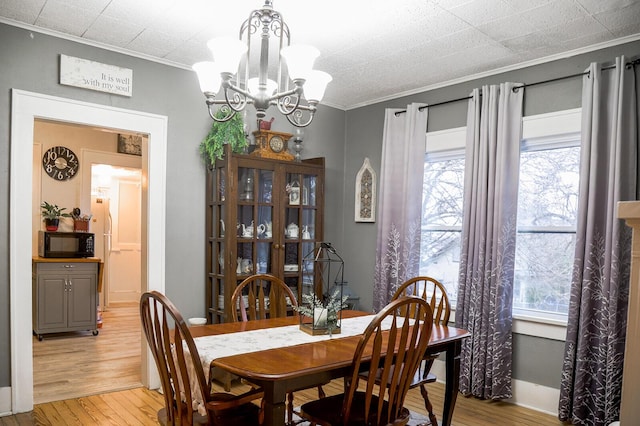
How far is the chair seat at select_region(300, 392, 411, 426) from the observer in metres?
2.07

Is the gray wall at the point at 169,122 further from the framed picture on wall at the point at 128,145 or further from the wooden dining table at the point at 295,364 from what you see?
the framed picture on wall at the point at 128,145

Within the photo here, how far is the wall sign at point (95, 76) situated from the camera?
321 cm

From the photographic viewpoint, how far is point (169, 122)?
12.1ft

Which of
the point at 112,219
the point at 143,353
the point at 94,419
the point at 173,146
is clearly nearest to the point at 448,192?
the point at 173,146

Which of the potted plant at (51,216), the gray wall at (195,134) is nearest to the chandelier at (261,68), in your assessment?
the gray wall at (195,134)

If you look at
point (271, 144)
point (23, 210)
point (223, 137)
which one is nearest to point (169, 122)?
point (223, 137)

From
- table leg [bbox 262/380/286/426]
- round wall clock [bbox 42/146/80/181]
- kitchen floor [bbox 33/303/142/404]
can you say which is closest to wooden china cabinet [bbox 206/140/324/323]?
kitchen floor [bbox 33/303/142/404]

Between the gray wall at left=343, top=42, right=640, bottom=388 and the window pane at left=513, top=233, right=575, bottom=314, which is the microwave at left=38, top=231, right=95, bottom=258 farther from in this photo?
the window pane at left=513, top=233, right=575, bottom=314

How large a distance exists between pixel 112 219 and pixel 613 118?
6986mm

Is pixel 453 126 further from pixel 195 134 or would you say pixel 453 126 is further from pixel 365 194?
pixel 195 134

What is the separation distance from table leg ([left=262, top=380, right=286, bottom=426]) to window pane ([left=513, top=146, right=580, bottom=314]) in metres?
2.46

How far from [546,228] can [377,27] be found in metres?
1.87

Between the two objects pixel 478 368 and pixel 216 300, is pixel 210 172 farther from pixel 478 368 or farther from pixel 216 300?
pixel 478 368

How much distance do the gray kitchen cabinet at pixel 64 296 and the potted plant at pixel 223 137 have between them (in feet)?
8.85
